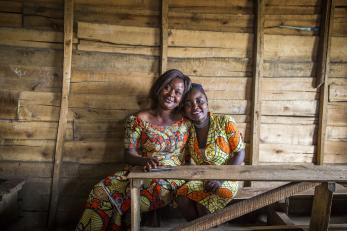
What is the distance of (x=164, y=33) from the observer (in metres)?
3.67

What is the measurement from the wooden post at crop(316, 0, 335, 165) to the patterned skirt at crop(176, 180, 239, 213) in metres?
1.52

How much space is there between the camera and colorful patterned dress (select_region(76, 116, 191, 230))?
315 centimetres

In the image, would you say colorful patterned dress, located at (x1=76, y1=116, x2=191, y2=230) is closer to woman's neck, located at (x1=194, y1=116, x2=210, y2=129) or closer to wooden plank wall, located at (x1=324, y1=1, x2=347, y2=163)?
woman's neck, located at (x1=194, y1=116, x2=210, y2=129)

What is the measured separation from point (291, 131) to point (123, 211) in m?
2.24

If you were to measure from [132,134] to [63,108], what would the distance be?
0.90 meters

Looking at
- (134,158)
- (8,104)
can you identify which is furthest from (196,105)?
(8,104)

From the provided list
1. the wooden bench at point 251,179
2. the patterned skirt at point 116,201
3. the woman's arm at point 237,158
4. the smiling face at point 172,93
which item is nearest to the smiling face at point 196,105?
the smiling face at point 172,93

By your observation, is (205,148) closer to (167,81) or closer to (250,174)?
(167,81)

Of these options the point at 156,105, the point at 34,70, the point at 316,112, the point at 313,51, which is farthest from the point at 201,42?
the point at 34,70

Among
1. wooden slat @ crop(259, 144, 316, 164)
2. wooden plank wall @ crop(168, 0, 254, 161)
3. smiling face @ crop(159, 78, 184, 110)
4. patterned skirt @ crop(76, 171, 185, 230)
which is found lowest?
patterned skirt @ crop(76, 171, 185, 230)

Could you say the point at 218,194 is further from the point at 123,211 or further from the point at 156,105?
the point at 156,105

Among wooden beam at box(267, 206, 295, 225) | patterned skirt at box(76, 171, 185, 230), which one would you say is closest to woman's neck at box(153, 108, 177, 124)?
patterned skirt at box(76, 171, 185, 230)

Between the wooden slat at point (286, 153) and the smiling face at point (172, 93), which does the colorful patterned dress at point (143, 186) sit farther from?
the wooden slat at point (286, 153)

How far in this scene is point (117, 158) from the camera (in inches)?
149
